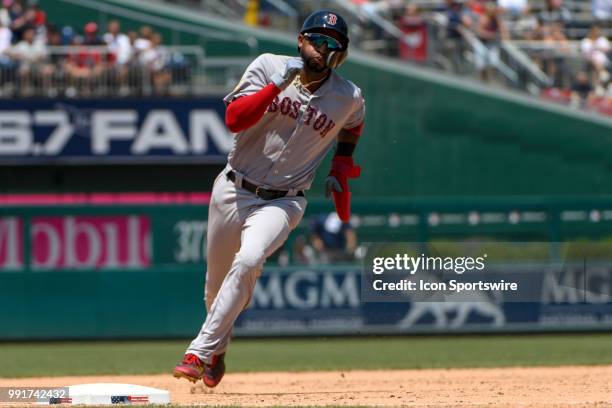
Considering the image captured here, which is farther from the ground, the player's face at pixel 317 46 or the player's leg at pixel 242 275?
the player's face at pixel 317 46

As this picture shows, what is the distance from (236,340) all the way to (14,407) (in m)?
7.24

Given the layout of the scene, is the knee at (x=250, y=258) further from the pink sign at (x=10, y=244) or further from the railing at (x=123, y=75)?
the railing at (x=123, y=75)

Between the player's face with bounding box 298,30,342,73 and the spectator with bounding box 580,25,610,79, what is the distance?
11482 millimetres

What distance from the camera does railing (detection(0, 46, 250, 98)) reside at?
1677cm

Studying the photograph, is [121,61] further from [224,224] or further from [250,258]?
[250,258]

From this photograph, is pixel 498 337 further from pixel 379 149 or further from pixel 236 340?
pixel 379 149

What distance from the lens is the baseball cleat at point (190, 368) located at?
6513 millimetres

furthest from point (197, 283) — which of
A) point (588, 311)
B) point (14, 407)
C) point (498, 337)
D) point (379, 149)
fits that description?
point (14, 407)

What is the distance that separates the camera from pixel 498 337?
13.4 metres

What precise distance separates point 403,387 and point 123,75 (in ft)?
32.6

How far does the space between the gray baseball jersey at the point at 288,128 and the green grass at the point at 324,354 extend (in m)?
3.74

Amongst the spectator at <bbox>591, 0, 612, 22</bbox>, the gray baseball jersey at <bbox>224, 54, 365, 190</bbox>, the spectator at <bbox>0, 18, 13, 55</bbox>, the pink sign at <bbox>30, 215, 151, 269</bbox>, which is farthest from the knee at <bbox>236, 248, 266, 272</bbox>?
the spectator at <bbox>591, 0, 612, 22</bbox>

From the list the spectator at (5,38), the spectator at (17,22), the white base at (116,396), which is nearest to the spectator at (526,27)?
the spectator at (17,22)

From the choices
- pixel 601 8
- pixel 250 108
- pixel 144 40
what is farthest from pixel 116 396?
pixel 601 8
